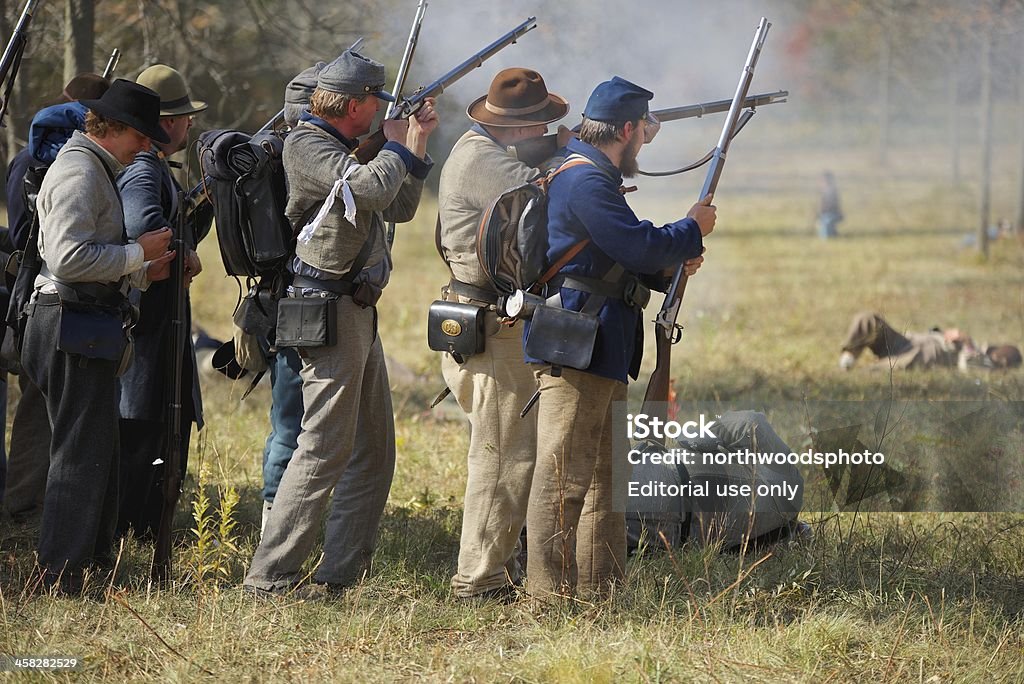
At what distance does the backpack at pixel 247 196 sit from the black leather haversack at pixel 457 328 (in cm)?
68

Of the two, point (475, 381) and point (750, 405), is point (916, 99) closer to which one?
point (750, 405)

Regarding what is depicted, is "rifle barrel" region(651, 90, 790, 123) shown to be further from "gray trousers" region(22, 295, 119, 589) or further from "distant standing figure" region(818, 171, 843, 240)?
"distant standing figure" region(818, 171, 843, 240)

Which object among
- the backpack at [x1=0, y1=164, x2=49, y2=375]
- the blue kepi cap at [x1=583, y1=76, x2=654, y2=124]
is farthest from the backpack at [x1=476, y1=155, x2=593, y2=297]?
the backpack at [x1=0, y1=164, x2=49, y2=375]

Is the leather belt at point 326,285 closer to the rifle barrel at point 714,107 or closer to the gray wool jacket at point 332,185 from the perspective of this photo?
the gray wool jacket at point 332,185

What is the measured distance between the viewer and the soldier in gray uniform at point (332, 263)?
4.52 meters

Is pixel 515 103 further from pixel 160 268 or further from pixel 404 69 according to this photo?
pixel 160 268

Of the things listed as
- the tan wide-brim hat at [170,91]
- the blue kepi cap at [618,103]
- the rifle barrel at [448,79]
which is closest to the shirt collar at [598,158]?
the blue kepi cap at [618,103]

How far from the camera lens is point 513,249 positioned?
445 cm

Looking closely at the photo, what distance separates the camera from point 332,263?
4.58 metres

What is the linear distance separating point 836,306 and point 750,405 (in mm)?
5850

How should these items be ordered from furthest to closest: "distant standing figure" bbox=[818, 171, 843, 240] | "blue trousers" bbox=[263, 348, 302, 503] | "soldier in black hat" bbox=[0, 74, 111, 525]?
1. "distant standing figure" bbox=[818, 171, 843, 240]
2. "blue trousers" bbox=[263, 348, 302, 503]
3. "soldier in black hat" bbox=[0, 74, 111, 525]

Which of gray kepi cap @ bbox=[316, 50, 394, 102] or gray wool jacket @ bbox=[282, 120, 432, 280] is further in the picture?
gray kepi cap @ bbox=[316, 50, 394, 102]

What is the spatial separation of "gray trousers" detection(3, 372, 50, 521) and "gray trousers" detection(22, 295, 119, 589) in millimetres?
1195

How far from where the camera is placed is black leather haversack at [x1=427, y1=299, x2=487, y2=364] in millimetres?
4602
